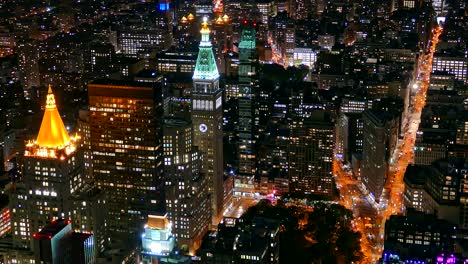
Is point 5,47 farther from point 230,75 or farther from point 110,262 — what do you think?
point 110,262

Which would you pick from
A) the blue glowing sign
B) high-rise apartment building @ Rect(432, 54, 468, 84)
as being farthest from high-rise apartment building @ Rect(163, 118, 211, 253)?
the blue glowing sign

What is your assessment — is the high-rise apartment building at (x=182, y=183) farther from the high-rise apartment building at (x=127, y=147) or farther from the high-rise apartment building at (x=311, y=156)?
the high-rise apartment building at (x=311, y=156)

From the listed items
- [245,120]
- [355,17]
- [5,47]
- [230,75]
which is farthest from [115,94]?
[355,17]

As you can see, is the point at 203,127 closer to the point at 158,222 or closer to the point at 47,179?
the point at 158,222

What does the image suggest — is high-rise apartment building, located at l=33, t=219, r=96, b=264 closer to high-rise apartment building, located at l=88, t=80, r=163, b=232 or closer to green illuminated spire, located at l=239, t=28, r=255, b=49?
high-rise apartment building, located at l=88, t=80, r=163, b=232

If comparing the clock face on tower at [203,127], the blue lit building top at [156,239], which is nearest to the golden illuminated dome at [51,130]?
the blue lit building top at [156,239]
